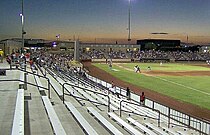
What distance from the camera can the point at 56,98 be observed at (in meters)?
13.2

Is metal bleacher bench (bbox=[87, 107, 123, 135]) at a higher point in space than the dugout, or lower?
lower

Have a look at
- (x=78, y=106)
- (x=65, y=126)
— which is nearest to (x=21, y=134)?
(x=65, y=126)

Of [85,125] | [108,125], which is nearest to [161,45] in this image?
[108,125]

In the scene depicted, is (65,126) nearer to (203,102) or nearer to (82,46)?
(203,102)

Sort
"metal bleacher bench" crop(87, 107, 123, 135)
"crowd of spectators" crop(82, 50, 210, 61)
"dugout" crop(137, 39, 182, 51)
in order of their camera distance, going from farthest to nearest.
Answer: "dugout" crop(137, 39, 182, 51) < "crowd of spectators" crop(82, 50, 210, 61) < "metal bleacher bench" crop(87, 107, 123, 135)

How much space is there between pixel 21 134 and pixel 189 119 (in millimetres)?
9356

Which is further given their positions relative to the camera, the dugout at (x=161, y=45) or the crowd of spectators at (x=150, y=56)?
the dugout at (x=161, y=45)

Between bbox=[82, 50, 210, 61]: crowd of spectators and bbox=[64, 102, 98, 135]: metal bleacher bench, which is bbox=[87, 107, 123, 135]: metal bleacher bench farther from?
bbox=[82, 50, 210, 61]: crowd of spectators

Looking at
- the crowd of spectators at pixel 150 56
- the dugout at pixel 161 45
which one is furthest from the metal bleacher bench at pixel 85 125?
the dugout at pixel 161 45

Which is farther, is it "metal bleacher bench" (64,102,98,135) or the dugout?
the dugout

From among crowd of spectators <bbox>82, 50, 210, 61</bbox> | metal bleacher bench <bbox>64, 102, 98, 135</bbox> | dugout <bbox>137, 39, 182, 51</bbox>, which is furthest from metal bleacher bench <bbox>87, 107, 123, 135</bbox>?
dugout <bbox>137, 39, 182, 51</bbox>

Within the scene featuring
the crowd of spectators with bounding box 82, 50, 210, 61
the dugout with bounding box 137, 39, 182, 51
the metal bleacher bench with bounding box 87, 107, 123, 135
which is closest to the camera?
the metal bleacher bench with bounding box 87, 107, 123, 135

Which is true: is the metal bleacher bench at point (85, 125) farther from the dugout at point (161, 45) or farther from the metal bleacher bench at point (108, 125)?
the dugout at point (161, 45)

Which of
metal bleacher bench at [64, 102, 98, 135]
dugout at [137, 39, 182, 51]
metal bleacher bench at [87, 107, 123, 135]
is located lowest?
metal bleacher bench at [87, 107, 123, 135]
